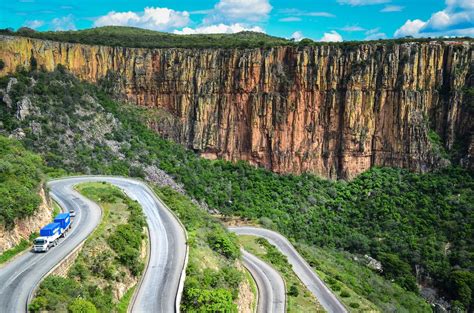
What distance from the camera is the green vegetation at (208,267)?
1155 inches

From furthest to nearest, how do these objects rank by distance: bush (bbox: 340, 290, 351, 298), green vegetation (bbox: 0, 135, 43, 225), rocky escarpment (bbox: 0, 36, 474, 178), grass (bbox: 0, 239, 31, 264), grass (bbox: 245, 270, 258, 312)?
rocky escarpment (bbox: 0, 36, 474, 178)
bush (bbox: 340, 290, 351, 298)
grass (bbox: 245, 270, 258, 312)
green vegetation (bbox: 0, 135, 43, 225)
grass (bbox: 0, 239, 31, 264)

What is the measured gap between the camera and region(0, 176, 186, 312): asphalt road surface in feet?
85.5

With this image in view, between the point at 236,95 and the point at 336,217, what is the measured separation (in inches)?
1171

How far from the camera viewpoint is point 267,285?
145ft

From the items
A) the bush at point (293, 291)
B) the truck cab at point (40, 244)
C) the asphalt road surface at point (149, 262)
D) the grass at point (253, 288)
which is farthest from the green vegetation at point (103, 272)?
the bush at point (293, 291)

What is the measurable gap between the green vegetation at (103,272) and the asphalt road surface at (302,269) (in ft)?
61.1

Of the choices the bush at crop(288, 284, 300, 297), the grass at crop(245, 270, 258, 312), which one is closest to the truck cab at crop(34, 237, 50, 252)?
the grass at crop(245, 270, 258, 312)

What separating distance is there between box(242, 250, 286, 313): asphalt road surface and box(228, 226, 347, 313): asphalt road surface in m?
3.51

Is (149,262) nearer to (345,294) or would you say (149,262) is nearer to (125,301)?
(125,301)

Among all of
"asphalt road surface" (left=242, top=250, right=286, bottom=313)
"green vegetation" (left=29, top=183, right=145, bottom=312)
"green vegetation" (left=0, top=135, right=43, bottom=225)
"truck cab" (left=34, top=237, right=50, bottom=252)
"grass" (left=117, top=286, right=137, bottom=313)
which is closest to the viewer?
"green vegetation" (left=29, top=183, right=145, bottom=312)

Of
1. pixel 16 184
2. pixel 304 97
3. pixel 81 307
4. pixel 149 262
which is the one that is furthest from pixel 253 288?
pixel 304 97

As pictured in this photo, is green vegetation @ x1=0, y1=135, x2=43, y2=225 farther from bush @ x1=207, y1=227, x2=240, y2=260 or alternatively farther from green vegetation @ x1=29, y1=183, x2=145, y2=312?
bush @ x1=207, y1=227, x2=240, y2=260

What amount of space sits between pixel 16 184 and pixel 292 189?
5303 centimetres

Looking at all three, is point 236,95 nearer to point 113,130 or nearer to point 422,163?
point 113,130
